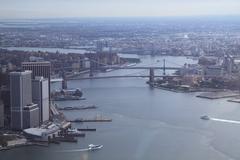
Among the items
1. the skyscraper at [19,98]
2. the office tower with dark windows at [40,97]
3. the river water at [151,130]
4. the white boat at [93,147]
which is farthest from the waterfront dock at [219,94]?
the white boat at [93,147]

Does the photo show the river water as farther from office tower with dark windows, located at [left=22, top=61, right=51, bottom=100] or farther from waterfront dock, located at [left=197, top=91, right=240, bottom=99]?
office tower with dark windows, located at [left=22, top=61, right=51, bottom=100]

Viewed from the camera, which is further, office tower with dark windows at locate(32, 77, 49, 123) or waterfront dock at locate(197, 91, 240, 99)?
waterfront dock at locate(197, 91, 240, 99)

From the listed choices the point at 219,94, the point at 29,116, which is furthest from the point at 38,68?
the point at 219,94

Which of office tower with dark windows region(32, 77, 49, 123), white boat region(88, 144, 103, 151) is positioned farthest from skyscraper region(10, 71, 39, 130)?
white boat region(88, 144, 103, 151)

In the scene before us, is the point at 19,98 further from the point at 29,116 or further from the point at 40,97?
the point at 40,97

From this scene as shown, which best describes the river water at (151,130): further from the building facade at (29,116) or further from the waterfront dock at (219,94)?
the building facade at (29,116)

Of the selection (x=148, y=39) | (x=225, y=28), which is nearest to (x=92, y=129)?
(x=148, y=39)
